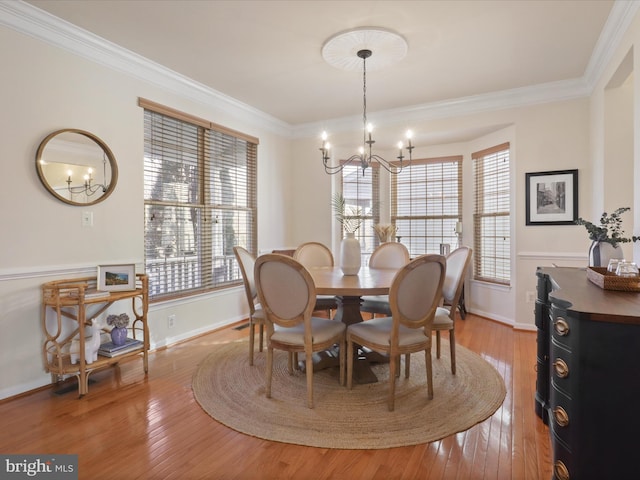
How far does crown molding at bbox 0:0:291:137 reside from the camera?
249 cm

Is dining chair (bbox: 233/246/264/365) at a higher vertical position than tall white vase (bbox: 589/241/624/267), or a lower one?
lower

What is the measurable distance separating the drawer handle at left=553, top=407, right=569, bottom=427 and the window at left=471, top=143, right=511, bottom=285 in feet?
10.6

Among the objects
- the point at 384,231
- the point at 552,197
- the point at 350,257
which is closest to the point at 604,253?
the point at 350,257

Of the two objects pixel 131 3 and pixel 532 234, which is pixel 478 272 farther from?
pixel 131 3

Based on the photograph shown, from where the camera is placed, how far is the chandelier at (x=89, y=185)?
111 inches

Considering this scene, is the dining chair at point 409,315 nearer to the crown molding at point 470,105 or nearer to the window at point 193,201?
the window at point 193,201

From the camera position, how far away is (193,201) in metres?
3.97

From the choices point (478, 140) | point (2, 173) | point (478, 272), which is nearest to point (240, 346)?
point (2, 173)

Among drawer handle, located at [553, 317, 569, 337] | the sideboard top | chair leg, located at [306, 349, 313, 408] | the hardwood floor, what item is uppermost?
the sideboard top

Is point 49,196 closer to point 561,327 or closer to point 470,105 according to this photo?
point 561,327

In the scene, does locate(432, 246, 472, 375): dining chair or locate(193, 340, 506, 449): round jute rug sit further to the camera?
locate(432, 246, 472, 375): dining chair

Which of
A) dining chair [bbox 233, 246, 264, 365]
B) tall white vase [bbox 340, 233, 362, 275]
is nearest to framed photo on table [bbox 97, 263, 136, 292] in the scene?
dining chair [bbox 233, 246, 264, 365]

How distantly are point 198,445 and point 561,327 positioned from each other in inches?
70.8

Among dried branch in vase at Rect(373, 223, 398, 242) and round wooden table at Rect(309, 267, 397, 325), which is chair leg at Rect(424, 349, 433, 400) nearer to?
round wooden table at Rect(309, 267, 397, 325)
